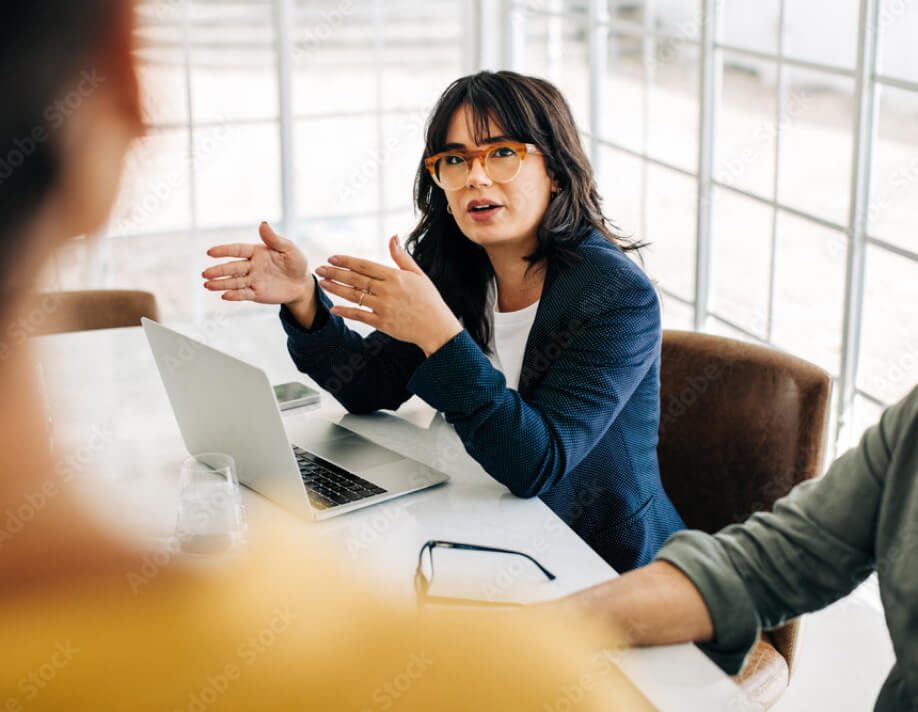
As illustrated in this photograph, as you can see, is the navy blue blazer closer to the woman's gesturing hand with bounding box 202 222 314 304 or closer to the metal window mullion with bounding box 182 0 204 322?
the woman's gesturing hand with bounding box 202 222 314 304

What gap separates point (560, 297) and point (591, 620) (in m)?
0.75

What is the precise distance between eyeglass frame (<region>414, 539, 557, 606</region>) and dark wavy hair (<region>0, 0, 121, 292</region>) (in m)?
0.97

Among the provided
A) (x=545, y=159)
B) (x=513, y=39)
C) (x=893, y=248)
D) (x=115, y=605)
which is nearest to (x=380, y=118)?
(x=513, y=39)

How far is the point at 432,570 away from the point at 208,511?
31cm

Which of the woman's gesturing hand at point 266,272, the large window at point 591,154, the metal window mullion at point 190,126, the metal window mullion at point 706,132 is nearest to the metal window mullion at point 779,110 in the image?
the large window at point 591,154

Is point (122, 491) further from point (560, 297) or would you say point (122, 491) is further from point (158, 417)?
point (560, 297)

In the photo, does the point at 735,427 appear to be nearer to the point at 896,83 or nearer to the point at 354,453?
the point at 354,453

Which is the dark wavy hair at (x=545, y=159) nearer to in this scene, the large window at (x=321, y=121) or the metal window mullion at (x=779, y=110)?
the metal window mullion at (x=779, y=110)

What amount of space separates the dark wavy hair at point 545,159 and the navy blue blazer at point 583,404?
0.18 ft

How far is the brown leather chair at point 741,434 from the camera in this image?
5.76ft

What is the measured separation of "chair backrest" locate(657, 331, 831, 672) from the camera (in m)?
1.78

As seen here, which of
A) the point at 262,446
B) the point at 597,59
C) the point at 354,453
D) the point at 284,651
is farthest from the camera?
the point at 597,59

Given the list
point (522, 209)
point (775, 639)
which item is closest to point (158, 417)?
point (522, 209)

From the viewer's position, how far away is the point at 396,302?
1610 millimetres
